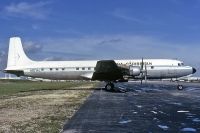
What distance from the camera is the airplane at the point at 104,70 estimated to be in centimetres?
4262

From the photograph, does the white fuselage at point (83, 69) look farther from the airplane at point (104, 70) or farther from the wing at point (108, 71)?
the wing at point (108, 71)

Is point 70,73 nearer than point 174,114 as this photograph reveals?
No

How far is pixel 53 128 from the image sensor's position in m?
14.2

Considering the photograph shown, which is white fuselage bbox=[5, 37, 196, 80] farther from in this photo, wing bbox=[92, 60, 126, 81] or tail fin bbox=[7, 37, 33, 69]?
wing bbox=[92, 60, 126, 81]

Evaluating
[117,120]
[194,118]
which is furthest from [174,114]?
[117,120]

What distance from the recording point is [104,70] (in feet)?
140

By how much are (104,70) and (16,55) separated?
1290 centimetres

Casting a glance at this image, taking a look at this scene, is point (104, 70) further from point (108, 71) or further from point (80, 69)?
point (80, 69)

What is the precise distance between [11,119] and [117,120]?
4527mm

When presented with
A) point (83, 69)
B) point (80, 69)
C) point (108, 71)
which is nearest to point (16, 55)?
point (80, 69)

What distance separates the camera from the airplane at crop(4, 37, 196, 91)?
42625 millimetres

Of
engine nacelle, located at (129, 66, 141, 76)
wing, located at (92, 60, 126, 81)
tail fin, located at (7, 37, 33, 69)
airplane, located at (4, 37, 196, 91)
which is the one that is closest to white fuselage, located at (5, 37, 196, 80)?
airplane, located at (4, 37, 196, 91)

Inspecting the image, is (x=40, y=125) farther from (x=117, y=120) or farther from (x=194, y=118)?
(x=194, y=118)

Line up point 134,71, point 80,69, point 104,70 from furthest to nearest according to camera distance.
Answer: point 80,69 → point 104,70 → point 134,71
